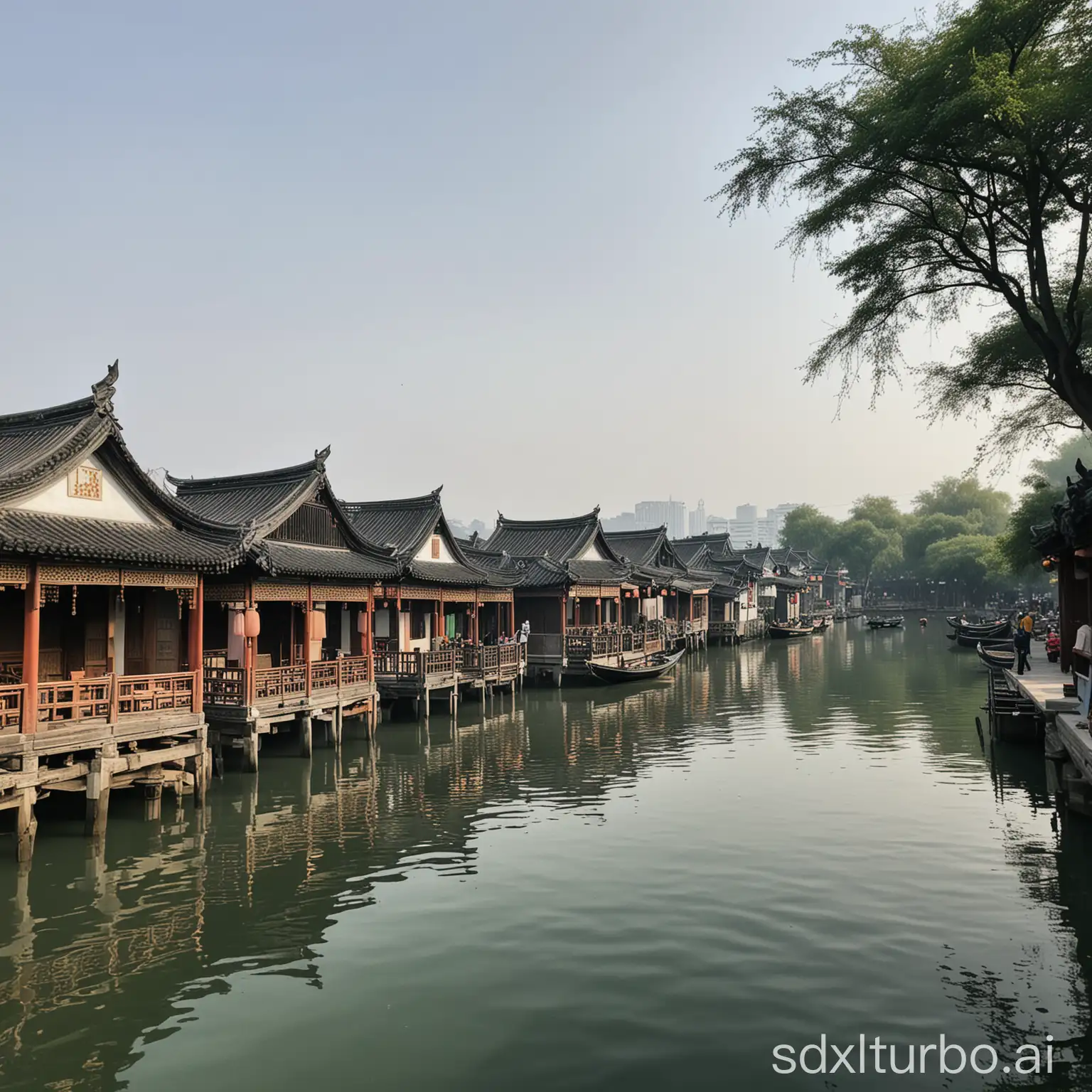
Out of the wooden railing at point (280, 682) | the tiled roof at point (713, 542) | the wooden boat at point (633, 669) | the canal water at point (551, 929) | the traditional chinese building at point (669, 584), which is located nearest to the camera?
the canal water at point (551, 929)

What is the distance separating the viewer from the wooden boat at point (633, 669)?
31875 millimetres

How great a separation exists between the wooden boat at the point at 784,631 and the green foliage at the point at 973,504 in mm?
55142

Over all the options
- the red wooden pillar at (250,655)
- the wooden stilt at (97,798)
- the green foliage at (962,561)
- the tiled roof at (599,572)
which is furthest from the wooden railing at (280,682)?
the green foliage at (962,561)

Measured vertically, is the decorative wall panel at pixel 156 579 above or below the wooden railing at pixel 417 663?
above

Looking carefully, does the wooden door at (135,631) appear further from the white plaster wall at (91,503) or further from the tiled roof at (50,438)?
the tiled roof at (50,438)

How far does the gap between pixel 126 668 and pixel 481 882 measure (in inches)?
382

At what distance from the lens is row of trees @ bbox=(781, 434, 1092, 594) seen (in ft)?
281

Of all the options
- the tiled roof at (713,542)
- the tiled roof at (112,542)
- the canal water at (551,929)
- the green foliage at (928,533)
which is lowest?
the canal water at (551,929)

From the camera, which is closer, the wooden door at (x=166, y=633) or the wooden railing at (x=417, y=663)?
the wooden door at (x=166, y=633)

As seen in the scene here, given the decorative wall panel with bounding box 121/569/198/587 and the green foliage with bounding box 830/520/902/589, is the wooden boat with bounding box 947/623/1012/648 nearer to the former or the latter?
the decorative wall panel with bounding box 121/569/198/587

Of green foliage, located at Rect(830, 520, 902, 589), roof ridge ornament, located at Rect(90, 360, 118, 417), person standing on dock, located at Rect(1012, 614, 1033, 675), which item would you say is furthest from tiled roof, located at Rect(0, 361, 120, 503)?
green foliage, located at Rect(830, 520, 902, 589)

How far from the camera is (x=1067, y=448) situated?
11675 cm

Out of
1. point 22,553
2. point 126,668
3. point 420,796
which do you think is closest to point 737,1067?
point 420,796

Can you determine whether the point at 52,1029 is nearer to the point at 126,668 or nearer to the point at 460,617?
the point at 126,668
